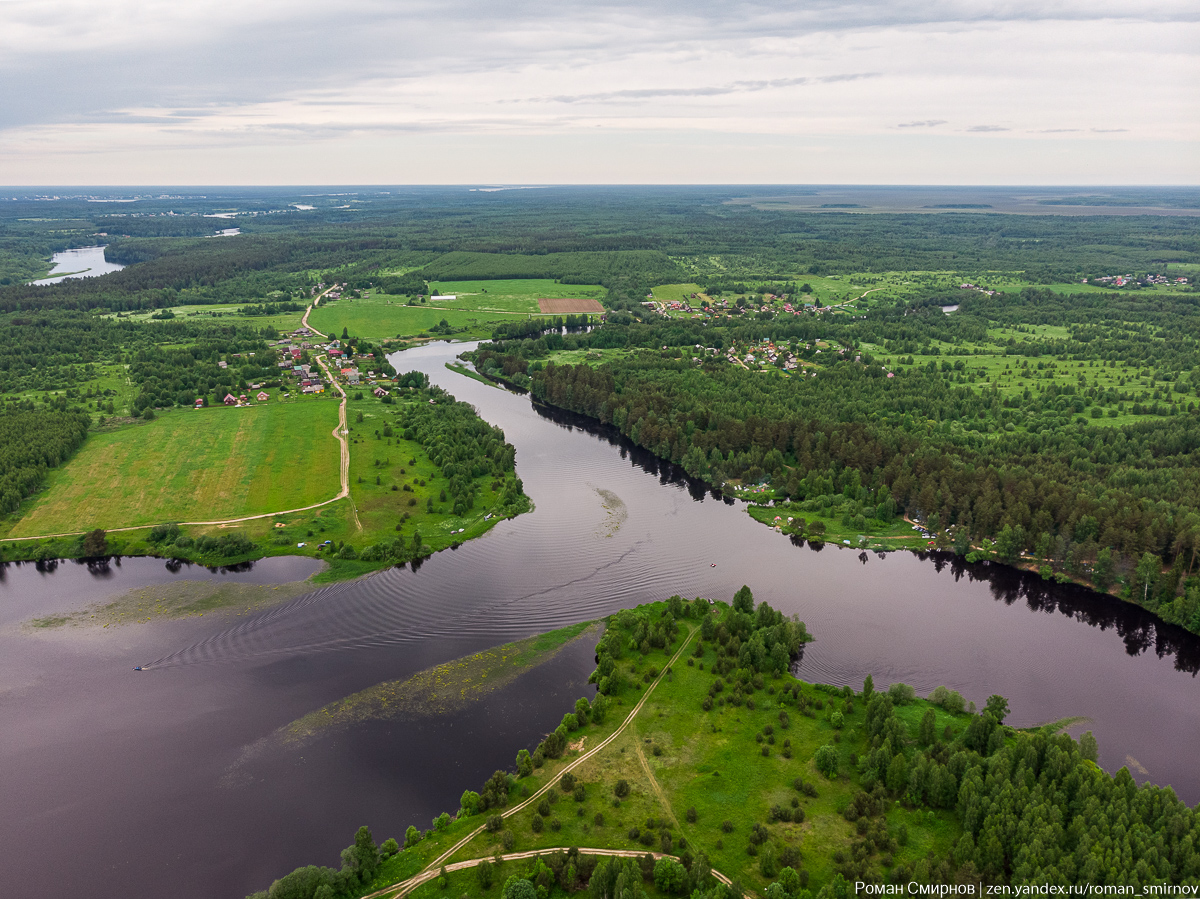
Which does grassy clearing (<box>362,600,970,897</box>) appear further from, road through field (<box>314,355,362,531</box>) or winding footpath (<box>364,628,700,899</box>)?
road through field (<box>314,355,362,531</box>)

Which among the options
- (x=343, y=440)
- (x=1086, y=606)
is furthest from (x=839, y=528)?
(x=343, y=440)

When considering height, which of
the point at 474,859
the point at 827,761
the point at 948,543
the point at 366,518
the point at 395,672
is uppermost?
the point at 948,543

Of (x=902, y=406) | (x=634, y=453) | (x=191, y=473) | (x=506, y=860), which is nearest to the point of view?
(x=506, y=860)

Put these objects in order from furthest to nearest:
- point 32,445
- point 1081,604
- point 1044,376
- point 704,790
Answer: point 1044,376 → point 32,445 → point 1081,604 → point 704,790

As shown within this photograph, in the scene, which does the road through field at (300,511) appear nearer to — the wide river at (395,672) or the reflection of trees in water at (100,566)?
the reflection of trees in water at (100,566)

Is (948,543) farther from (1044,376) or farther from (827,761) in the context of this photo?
(1044,376)

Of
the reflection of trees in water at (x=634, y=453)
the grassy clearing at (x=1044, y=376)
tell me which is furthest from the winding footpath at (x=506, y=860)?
the grassy clearing at (x=1044, y=376)

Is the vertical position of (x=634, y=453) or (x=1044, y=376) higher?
(x=1044, y=376)
